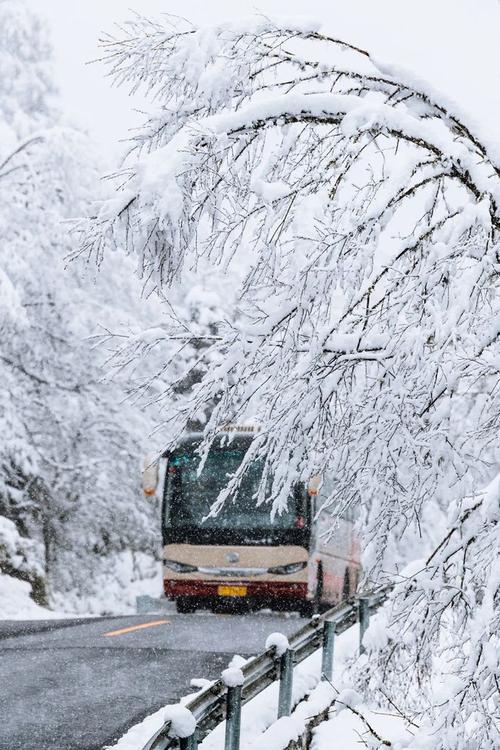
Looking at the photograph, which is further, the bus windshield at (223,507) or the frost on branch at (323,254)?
the bus windshield at (223,507)

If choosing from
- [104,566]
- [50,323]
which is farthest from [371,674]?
[104,566]

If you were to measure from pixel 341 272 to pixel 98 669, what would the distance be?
6572mm

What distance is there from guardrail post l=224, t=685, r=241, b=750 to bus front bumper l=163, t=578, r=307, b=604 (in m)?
11.0

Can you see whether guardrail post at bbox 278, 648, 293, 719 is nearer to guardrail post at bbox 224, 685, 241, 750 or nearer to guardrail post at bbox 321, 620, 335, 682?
guardrail post at bbox 224, 685, 241, 750

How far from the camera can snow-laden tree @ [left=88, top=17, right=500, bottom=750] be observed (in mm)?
5516

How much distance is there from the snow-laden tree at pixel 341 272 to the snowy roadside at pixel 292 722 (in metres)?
1.34

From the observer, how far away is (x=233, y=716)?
6.69 meters

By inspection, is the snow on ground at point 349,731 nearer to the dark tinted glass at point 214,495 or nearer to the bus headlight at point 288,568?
the bus headlight at point 288,568

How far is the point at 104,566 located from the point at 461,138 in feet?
81.1

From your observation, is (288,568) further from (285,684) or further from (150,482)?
(285,684)

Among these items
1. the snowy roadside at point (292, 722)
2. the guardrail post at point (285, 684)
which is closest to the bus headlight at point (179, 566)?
the snowy roadside at point (292, 722)

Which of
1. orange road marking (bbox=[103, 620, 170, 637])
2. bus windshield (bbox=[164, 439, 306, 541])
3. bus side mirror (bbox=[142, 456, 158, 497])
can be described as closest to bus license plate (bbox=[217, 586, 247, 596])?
bus windshield (bbox=[164, 439, 306, 541])

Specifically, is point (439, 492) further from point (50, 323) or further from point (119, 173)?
point (50, 323)

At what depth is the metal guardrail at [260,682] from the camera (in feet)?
17.9
